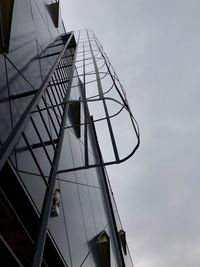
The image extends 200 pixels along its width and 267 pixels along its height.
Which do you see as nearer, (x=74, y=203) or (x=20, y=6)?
(x=20, y=6)

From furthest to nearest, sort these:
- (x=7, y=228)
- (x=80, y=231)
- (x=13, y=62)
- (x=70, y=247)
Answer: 1. (x=80, y=231)
2. (x=70, y=247)
3. (x=13, y=62)
4. (x=7, y=228)

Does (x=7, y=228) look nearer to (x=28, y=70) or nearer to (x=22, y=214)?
(x=22, y=214)

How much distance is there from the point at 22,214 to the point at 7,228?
0.21 meters

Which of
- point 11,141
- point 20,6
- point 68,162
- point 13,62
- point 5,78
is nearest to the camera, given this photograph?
point 11,141

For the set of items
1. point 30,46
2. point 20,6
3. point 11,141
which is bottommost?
point 11,141

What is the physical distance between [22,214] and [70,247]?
67.2 inches

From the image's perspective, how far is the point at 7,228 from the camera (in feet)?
11.1

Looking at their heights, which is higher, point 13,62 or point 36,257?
point 13,62

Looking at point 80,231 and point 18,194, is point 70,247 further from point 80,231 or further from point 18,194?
point 18,194

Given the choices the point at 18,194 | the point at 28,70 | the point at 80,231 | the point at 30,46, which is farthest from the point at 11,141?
the point at 80,231

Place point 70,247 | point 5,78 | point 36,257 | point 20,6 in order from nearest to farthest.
A: point 36,257 → point 5,78 → point 70,247 → point 20,6

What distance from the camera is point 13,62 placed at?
14.3 ft

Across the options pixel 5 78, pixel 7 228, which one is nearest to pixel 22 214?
pixel 7 228

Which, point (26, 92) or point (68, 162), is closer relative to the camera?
point (26, 92)
